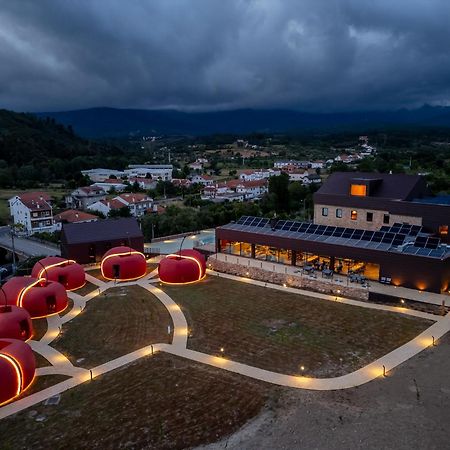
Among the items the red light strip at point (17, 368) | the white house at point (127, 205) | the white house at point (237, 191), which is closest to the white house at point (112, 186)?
the white house at point (127, 205)

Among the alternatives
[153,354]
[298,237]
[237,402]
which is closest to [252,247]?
[298,237]

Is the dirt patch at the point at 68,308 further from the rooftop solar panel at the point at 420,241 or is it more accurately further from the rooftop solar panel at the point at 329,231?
the rooftop solar panel at the point at 420,241

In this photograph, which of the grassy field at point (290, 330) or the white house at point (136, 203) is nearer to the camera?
the grassy field at point (290, 330)

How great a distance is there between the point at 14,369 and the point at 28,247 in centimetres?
4652

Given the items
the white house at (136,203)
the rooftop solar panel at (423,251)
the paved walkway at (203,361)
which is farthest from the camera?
the white house at (136,203)

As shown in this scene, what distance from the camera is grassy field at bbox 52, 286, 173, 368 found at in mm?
26000

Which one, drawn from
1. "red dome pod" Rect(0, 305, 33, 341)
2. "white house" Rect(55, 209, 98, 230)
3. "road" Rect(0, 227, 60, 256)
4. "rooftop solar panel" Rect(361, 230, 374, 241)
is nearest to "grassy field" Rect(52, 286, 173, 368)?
"red dome pod" Rect(0, 305, 33, 341)

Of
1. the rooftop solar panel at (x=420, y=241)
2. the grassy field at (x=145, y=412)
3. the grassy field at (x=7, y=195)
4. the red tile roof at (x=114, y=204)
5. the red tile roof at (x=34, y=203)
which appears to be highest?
the rooftop solar panel at (x=420, y=241)

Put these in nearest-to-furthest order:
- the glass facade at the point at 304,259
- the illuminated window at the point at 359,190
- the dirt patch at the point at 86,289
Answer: the glass facade at the point at 304,259, the dirt patch at the point at 86,289, the illuminated window at the point at 359,190

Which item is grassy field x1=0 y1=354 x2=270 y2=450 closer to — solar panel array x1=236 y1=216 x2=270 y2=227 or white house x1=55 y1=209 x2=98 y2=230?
solar panel array x1=236 y1=216 x2=270 y2=227

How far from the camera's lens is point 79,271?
39.1m

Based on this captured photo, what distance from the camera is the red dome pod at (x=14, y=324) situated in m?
25.9

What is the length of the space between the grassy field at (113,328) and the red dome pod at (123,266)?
13.0ft

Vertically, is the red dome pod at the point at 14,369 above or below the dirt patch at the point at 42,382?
above
